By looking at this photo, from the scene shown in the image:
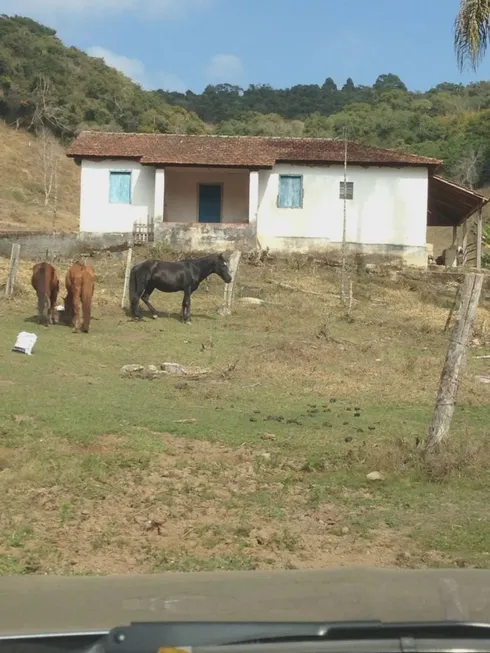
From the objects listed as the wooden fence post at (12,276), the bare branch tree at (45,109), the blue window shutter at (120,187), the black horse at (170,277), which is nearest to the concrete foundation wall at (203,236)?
the blue window shutter at (120,187)

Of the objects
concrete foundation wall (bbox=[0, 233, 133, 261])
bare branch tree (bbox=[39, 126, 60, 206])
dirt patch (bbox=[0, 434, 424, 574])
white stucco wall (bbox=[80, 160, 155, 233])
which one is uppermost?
bare branch tree (bbox=[39, 126, 60, 206])

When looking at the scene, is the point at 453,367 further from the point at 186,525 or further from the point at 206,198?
the point at 206,198

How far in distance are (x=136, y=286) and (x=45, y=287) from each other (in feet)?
7.78

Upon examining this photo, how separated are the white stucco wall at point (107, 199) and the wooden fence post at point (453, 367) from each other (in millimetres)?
20750

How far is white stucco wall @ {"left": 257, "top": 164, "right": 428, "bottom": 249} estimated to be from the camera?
91.6ft

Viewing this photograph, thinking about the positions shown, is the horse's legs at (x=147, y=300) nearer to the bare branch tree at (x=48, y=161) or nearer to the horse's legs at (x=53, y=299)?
the horse's legs at (x=53, y=299)

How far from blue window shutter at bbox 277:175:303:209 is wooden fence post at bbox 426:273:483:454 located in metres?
20.0

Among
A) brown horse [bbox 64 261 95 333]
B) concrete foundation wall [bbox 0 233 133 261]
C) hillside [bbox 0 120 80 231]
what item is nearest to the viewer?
brown horse [bbox 64 261 95 333]

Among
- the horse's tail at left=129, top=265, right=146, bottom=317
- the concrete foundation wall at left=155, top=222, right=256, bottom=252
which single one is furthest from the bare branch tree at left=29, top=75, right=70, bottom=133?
the horse's tail at left=129, top=265, right=146, bottom=317

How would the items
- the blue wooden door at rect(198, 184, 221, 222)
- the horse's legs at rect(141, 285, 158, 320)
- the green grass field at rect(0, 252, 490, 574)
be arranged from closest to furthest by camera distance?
the green grass field at rect(0, 252, 490, 574) < the horse's legs at rect(141, 285, 158, 320) < the blue wooden door at rect(198, 184, 221, 222)

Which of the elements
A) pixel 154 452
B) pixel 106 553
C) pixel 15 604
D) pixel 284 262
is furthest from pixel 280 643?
pixel 284 262

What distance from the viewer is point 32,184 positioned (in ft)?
165

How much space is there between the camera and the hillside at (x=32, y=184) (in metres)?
42.6

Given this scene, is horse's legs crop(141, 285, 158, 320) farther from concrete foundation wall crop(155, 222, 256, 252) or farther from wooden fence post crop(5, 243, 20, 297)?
concrete foundation wall crop(155, 222, 256, 252)
